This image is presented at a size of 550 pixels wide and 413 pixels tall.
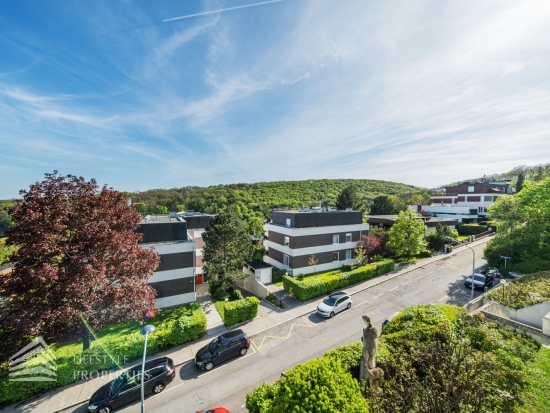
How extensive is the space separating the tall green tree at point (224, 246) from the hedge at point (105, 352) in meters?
5.09

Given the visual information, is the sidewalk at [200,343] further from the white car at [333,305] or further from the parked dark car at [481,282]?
the parked dark car at [481,282]

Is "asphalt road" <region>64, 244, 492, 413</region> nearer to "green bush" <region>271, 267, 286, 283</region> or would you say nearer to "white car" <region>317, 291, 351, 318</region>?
"white car" <region>317, 291, 351, 318</region>

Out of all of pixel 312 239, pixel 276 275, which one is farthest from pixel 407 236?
pixel 276 275

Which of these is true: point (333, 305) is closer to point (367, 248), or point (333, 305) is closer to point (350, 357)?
point (350, 357)

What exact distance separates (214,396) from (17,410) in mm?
9269

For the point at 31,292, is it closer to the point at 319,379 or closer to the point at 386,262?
the point at 319,379

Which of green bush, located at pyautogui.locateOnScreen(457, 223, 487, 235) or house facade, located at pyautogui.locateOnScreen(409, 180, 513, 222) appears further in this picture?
house facade, located at pyautogui.locateOnScreen(409, 180, 513, 222)

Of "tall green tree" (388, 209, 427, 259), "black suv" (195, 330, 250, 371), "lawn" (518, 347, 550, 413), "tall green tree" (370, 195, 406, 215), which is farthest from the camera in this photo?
"tall green tree" (370, 195, 406, 215)

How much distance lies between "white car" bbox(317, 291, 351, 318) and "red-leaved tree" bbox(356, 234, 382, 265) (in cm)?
1033

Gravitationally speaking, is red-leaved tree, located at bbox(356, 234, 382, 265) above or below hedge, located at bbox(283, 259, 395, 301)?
above

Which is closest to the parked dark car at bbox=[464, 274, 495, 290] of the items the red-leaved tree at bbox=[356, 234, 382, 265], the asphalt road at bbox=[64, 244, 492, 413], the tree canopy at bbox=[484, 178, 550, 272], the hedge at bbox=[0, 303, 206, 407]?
the asphalt road at bbox=[64, 244, 492, 413]

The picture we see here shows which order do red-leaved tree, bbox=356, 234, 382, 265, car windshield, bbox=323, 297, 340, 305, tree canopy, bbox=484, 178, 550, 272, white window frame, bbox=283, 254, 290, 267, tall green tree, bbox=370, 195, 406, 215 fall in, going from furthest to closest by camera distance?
1. tall green tree, bbox=370, 195, 406, 215
2. red-leaved tree, bbox=356, 234, 382, 265
3. white window frame, bbox=283, 254, 290, 267
4. tree canopy, bbox=484, 178, 550, 272
5. car windshield, bbox=323, 297, 340, 305

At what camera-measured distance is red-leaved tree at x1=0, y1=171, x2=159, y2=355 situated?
37.0ft

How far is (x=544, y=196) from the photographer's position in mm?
25438
